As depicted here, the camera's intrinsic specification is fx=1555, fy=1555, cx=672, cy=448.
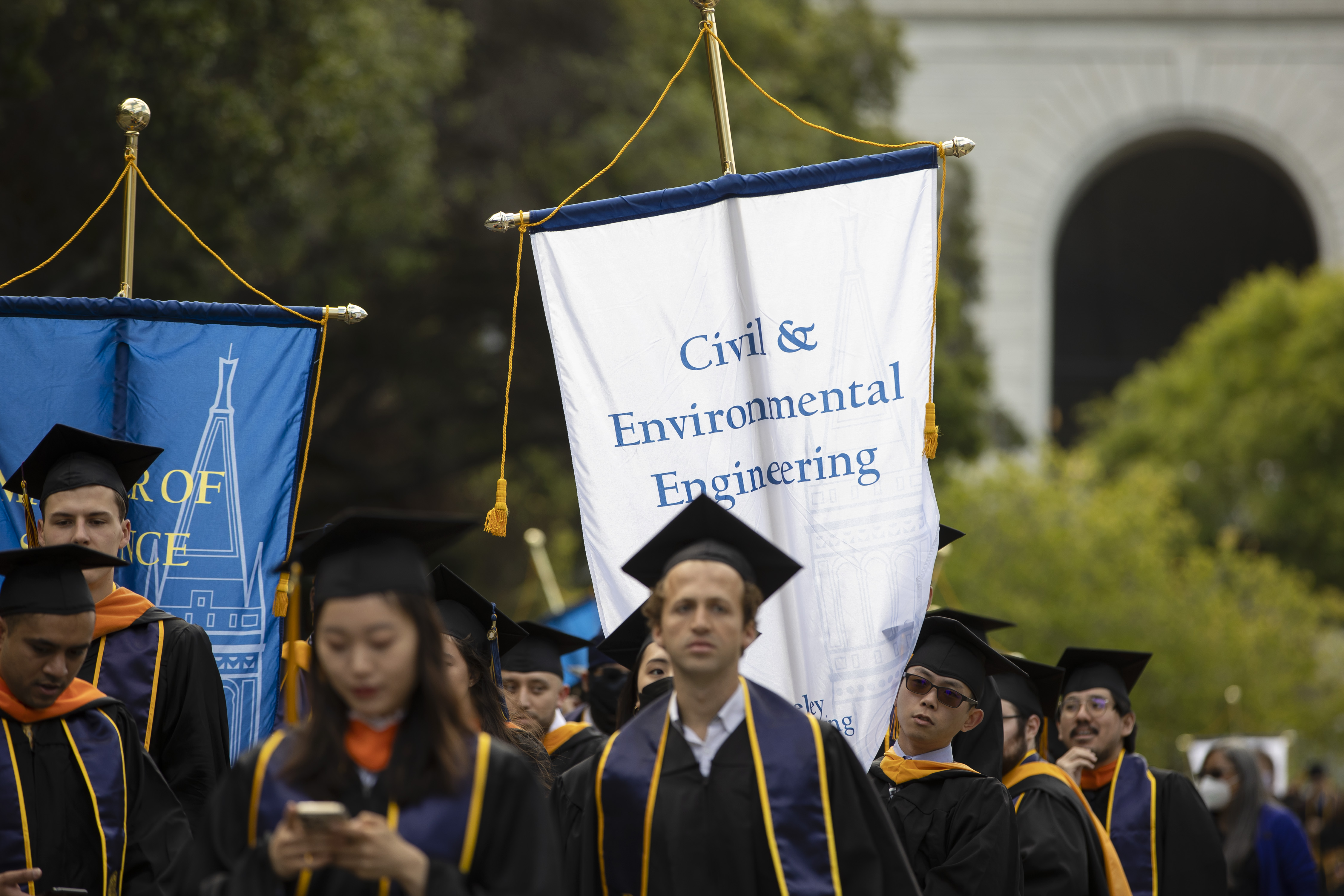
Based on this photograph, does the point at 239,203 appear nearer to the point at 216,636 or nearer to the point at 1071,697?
the point at 216,636

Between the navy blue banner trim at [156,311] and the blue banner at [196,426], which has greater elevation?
the navy blue banner trim at [156,311]

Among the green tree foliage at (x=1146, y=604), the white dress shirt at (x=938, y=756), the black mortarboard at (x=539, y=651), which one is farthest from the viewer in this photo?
the green tree foliage at (x=1146, y=604)

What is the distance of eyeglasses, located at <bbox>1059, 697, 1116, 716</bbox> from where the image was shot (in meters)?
7.21

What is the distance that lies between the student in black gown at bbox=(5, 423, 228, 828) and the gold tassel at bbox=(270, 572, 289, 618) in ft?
1.48

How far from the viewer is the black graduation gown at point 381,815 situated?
3359mm

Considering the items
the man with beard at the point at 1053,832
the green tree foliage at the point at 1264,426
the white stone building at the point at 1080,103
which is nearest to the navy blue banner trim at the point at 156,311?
the man with beard at the point at 1053,832

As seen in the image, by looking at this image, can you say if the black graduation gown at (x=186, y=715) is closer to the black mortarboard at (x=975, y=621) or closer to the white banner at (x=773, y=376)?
the white banner at (x=773, y=376)

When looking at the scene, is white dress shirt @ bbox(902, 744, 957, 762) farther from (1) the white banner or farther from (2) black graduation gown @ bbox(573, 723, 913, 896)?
(2) black graduation gown @ bbox(573, 723, 913, 896)

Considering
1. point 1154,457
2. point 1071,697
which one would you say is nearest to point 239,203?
point 1071,697

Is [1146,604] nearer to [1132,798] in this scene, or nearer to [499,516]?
[1132,798]

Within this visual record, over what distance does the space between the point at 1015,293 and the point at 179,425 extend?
4405 cm

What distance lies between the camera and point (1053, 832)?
19.2ft

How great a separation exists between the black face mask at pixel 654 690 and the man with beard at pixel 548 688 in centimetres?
89

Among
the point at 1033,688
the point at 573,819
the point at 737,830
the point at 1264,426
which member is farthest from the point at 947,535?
the point at 1264,426
